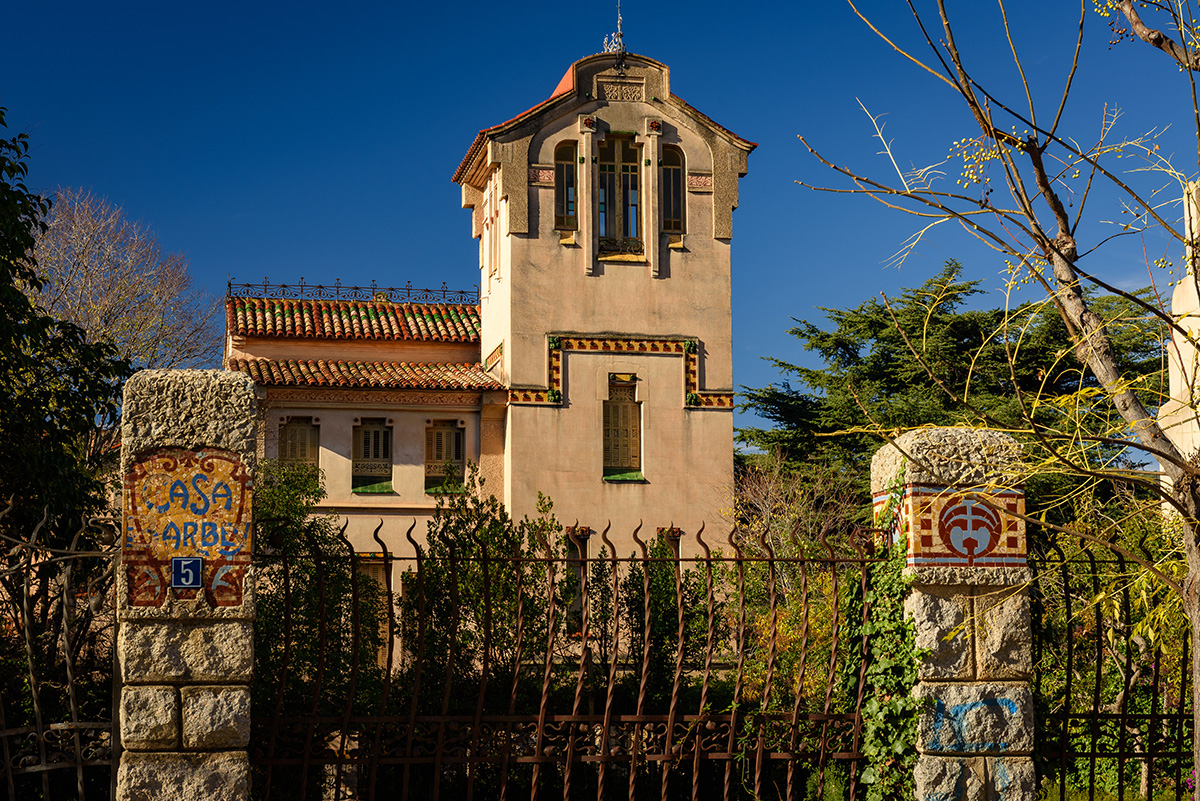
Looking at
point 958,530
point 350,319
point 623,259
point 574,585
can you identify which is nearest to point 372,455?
point 350,319

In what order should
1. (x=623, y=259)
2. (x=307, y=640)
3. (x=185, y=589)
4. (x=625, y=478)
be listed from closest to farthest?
(x=185, y=589) → (x=307, y=640) → (x=625, y=478) → (x=623, y=259)

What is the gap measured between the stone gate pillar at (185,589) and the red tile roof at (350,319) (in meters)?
16.9

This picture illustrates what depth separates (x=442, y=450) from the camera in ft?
67.2

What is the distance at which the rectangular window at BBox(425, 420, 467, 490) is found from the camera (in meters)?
20.4

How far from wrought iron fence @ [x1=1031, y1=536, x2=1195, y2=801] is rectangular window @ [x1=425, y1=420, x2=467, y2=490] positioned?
436 inches

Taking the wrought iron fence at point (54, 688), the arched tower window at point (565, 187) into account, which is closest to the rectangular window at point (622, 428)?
the arched tower window at point (565, 187)

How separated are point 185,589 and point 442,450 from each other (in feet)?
51.2

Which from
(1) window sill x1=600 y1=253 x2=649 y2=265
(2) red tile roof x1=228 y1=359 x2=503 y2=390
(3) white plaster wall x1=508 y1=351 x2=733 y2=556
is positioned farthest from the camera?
(1) window sill x1=600 y1=253 x2=649 y2=265

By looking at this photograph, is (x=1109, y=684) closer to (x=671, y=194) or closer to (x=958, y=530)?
(x=958, y=530)

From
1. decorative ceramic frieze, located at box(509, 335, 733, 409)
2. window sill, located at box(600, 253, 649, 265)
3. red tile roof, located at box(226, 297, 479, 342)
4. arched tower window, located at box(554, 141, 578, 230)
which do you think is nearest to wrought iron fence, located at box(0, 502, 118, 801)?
decorative ceramic frieze, located at box(509, 335, 733, 409)

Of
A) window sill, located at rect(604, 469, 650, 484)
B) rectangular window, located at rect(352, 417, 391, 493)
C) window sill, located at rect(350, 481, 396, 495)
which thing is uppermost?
rectangular window, located at rect(352, 417, 391, 493)

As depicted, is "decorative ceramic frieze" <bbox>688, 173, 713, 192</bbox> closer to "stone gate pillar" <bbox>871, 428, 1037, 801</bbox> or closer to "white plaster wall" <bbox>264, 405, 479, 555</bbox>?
"white plaster wall" <bbox>264, 405, 479, 555</bbox>

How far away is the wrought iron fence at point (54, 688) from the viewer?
4883mm

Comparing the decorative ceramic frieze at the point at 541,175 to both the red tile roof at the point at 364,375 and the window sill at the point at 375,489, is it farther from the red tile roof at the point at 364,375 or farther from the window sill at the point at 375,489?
the window sill at the point at 375,489
